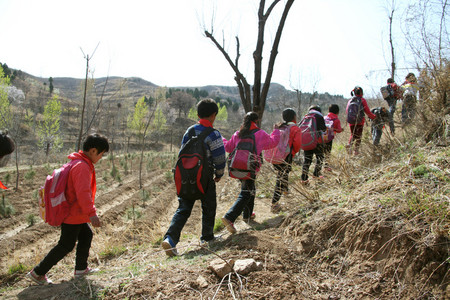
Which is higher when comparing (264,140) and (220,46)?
(220,46)

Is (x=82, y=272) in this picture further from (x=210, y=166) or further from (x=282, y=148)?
(x=282, y=148)

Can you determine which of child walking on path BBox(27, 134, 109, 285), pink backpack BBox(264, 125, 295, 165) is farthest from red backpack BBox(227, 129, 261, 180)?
child walking on path BBox(27, 134, 109, 285)

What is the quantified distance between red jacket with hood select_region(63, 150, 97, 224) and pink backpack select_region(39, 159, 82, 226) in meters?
0.04

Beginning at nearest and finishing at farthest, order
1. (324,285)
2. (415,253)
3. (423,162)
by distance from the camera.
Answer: (415,253) → (324,285) → (423,162)

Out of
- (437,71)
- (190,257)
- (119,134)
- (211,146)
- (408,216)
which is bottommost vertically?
(119,134)

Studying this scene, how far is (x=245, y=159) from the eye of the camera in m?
3.43

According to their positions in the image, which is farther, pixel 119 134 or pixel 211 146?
pixel 119 134

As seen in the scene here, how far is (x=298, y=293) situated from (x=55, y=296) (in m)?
1.86

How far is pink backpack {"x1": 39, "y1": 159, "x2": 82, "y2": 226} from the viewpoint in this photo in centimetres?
257

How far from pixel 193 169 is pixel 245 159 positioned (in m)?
0.74

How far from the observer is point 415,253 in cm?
189

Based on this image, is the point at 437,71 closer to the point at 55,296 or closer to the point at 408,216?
the point at 408,216

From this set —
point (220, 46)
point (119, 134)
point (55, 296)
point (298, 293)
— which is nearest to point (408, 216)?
point (298, 293)

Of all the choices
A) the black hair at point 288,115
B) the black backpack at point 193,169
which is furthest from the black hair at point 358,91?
the black backpack at point 193,169
